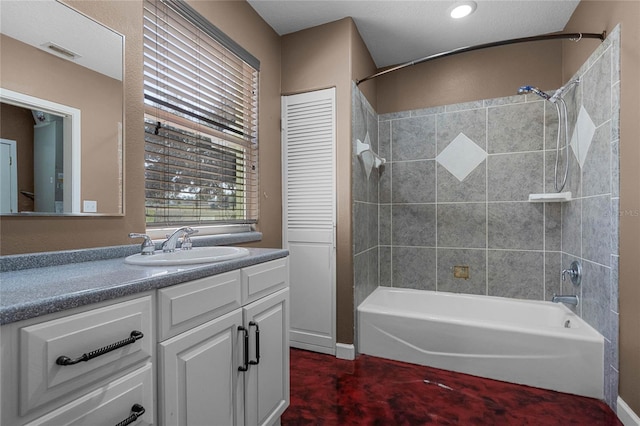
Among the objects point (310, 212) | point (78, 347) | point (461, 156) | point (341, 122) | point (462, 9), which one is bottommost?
point (78, 347)

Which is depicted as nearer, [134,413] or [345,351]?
[134,413]

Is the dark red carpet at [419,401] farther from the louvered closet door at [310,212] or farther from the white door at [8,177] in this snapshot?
the white door at [8,177]

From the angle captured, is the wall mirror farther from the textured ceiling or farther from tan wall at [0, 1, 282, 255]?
the textured ceiling

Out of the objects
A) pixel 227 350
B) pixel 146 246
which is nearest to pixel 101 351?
pixel 227 350

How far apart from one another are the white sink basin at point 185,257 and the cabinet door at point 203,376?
22 centimetres

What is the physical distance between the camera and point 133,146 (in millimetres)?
1460

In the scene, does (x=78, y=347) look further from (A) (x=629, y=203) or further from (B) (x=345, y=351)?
(A) (x=629, y=203)

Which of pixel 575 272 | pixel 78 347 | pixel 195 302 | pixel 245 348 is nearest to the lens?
pixel 78 347

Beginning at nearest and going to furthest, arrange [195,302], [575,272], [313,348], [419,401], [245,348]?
[195,302] < [245,348] < [419,401] < [575,272] < [313,348]

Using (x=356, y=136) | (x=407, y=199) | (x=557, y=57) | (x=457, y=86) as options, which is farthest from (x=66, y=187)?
(x=557, y=57)

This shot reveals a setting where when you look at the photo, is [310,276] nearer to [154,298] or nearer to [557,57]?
[154,298]

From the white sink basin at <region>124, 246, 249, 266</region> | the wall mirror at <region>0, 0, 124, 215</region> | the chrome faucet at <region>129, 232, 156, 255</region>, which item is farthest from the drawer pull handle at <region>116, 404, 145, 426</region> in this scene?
the wall mirror at <region>0, 0, 124, 215</region>

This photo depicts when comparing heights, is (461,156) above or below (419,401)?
above

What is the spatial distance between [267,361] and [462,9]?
8.28 feet
